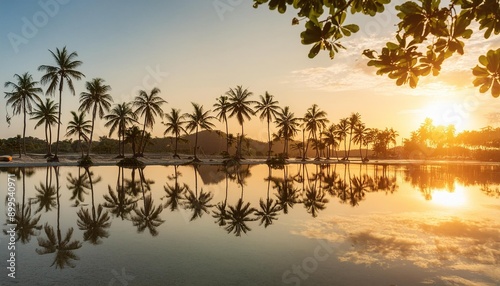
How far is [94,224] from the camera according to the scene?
440 inches

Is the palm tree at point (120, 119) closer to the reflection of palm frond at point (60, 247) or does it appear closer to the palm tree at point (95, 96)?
the palm tree at point (95, 96)

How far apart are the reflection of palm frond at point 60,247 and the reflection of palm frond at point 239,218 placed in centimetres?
456

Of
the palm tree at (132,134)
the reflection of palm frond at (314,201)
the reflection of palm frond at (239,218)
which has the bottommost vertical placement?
the reflection of palm frond at (239,218)

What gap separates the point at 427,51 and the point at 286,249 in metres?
7.06

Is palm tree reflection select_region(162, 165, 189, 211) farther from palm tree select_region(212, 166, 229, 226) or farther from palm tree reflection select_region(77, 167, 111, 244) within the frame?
palm tree reflection select_region(77, 167, 111, 244)

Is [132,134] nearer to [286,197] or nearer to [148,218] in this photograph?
[286,197]

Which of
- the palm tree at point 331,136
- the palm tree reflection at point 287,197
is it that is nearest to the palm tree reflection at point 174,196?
the palm tree reflection at point 287,197

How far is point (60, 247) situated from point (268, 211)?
322 inches

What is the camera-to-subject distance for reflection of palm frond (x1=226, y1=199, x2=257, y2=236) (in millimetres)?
10969

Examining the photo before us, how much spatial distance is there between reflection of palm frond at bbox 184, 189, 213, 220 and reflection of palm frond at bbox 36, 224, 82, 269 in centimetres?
455

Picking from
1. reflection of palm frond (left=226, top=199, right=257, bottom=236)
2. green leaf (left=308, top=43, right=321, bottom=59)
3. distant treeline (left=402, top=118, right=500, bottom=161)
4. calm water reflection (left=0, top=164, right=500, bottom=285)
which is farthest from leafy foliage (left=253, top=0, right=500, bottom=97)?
distant treeline (left=402, top=118, right=500, bottom=161)

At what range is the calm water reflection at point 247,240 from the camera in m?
6.79

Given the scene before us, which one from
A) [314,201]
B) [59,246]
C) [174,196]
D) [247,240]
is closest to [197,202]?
[174,196]

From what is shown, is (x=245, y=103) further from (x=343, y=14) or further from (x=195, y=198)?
(x=343, y=14)
